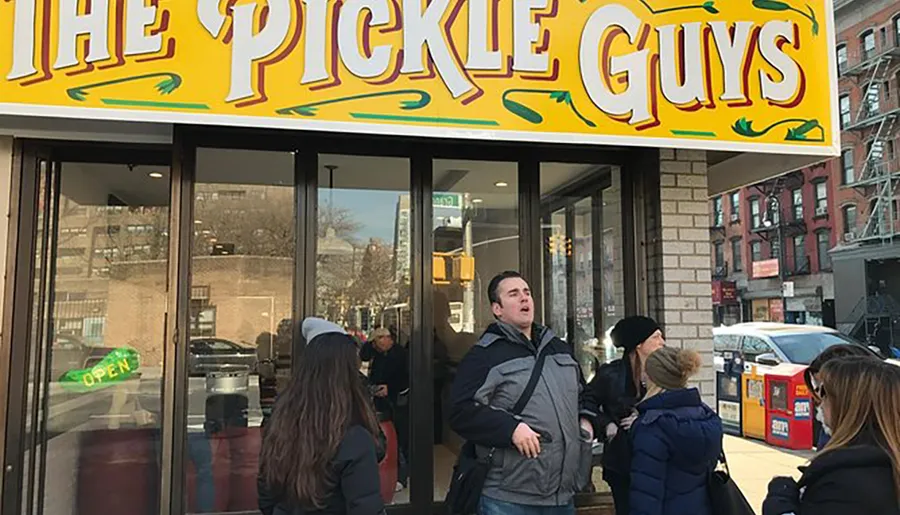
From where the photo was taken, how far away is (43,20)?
344 cm

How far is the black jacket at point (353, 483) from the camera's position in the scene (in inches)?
95.7

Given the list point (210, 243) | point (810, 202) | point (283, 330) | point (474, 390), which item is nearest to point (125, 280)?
point (210, 243)

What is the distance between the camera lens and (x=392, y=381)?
4.61 meters

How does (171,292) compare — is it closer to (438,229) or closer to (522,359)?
(438,229)

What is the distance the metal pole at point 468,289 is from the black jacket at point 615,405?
170 centimetres

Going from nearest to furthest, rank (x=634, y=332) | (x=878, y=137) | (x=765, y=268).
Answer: (x=634, y=332), (x=878, y=137), (x=765, y=268)

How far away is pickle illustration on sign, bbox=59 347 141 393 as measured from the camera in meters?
4.75

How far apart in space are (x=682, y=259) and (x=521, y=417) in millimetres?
2287

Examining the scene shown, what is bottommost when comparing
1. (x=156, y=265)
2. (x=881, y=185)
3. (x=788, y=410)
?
(x=788, y=410)

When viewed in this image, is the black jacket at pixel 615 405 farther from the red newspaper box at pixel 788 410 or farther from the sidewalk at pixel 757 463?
the red newspaper box at pixel 788 410

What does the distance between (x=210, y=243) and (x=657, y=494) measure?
10.6 ft

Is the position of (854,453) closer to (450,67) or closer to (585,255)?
(450,67)

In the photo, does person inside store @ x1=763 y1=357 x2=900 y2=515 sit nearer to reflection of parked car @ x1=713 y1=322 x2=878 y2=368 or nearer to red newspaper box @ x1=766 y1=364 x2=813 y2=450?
red newspaper box @ x1=766 y1=364 x2=813 y2=450

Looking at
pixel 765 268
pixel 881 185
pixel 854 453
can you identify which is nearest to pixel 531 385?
pixel 854 453
